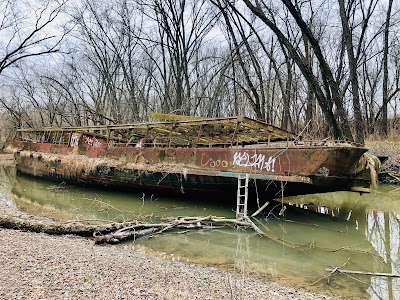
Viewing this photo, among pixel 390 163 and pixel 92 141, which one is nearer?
pixel 92 141

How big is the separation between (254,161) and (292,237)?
7.74 feet

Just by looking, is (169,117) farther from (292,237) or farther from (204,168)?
(292,237)

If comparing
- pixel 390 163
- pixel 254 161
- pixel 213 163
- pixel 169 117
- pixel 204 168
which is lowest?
pixel 204 168

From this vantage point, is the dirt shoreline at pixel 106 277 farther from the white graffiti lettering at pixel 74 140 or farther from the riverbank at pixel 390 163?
the riverbank at pixel 390 163

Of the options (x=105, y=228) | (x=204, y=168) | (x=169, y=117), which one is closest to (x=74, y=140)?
(x=169, y=117)

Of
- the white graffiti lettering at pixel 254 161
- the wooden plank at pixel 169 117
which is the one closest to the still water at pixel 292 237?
the white graffiti lettering at pixel 254 161

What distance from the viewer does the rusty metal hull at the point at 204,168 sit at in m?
8.49

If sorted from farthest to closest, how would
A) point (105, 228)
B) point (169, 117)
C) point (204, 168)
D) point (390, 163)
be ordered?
point (390, 163), point (169, 117), point (204, 168), point (105, 228)

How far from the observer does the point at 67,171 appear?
52.1 ft

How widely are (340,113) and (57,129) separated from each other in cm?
1397

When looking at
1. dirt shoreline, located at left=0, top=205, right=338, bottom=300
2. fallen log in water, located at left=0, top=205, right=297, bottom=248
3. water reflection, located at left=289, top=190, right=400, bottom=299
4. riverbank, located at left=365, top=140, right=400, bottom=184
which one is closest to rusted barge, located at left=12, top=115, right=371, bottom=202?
water reflection, located at left=289, top=190, right=400, bottom=299

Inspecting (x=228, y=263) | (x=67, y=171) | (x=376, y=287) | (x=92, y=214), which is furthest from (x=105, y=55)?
(x=376, y=287)

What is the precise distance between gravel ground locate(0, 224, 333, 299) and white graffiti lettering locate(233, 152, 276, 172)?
13.0ft

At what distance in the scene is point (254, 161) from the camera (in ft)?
31.4
